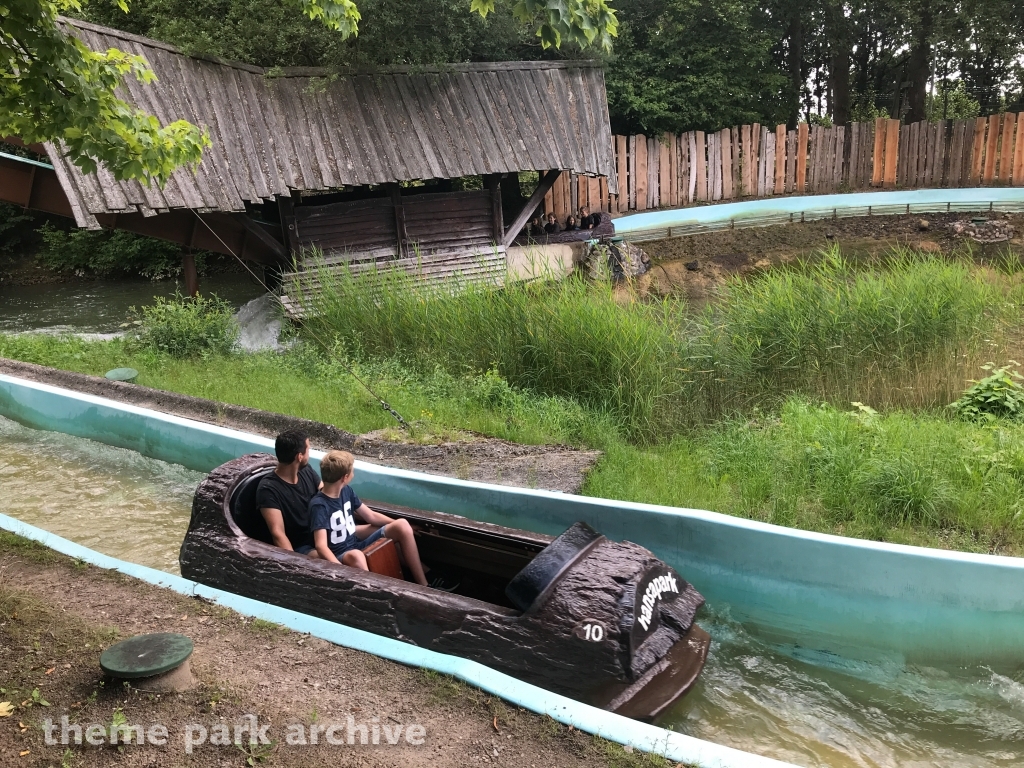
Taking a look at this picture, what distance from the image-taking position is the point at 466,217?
13.5m

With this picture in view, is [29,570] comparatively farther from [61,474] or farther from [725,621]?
[725,621]

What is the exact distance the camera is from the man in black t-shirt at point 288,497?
471cm

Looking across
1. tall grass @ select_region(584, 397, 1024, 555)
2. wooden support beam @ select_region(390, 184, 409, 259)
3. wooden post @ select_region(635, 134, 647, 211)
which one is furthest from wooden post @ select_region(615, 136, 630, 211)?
tall grass @ select_region(584, 397, 1024, 555)

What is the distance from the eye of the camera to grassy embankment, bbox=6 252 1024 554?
5453mm

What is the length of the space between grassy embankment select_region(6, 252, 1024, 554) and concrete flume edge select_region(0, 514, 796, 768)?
250cm

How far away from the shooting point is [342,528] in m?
4.66

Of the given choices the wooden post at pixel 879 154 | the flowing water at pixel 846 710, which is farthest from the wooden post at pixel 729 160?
the flowing water at pixel 846 710

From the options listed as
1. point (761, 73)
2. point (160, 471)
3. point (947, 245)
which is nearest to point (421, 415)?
point (160, 471)

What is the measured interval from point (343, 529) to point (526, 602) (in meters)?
1.36

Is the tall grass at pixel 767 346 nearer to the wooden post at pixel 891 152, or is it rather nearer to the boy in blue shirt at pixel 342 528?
the boy in blue shirt at pixel 342 528

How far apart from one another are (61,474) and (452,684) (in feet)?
19.6

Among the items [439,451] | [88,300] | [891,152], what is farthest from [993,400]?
[88,300]

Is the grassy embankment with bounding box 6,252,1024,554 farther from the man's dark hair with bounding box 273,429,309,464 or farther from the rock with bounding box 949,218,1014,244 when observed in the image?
the rock with bounding box 949,218,1014,244

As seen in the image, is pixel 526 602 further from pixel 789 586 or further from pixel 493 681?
pixel 789 586
